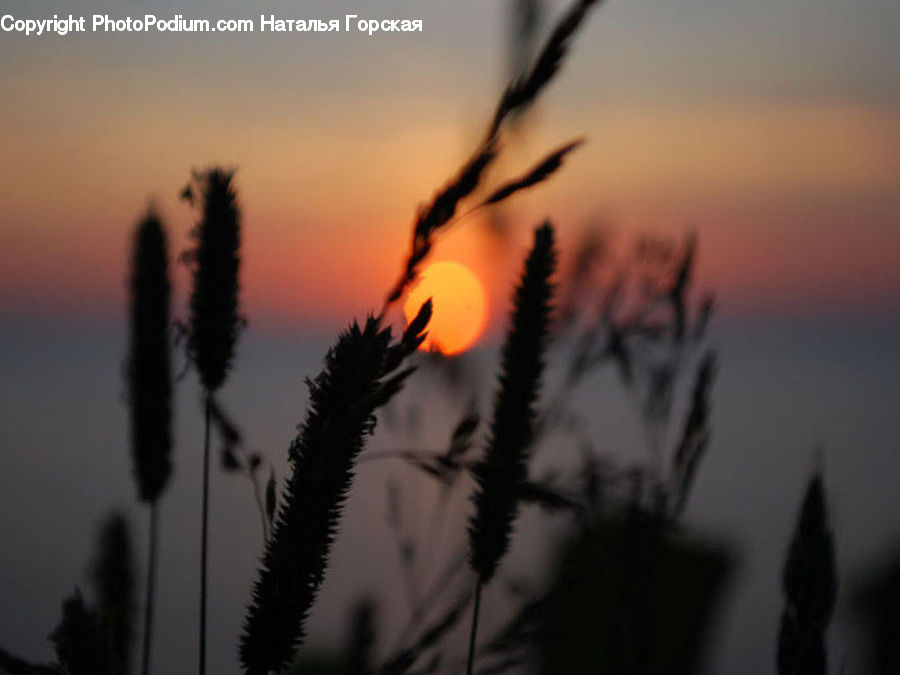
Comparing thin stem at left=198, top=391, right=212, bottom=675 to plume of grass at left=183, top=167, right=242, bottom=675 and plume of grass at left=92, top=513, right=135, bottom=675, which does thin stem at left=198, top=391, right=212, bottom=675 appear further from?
plume of grass at left=92, top=513, right=135, bottom=675

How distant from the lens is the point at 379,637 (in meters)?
2.13

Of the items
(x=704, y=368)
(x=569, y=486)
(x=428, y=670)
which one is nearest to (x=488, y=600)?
(x=569, y=486)

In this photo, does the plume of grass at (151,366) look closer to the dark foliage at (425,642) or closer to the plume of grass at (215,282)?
the plume of grass at (215,282)

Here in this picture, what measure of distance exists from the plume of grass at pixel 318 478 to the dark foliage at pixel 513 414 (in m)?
0.40

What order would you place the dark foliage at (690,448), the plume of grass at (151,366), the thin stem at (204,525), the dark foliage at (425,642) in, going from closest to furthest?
1. the dark foliage at (425,642)
2. the thin stem at (204,525)
3. the dark foliage at (690,448)
4. the plume of grass at (151,366)

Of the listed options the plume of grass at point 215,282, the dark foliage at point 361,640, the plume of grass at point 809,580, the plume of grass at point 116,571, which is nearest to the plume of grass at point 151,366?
the plume of grass at point 116,571

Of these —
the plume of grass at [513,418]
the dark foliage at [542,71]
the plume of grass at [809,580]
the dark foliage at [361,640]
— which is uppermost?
the dark foliage at [542,71]

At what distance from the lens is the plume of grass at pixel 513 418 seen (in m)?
1.25

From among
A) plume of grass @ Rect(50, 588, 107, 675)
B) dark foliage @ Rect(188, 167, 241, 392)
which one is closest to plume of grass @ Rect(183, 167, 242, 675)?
dark foliage @ Rect(188, 167, 241, 392)

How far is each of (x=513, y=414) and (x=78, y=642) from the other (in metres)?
0.56

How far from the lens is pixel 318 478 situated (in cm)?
77

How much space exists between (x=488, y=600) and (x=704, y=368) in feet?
1.65

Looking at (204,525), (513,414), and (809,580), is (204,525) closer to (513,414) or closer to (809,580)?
(513,414)

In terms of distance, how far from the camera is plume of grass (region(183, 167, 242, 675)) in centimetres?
149
